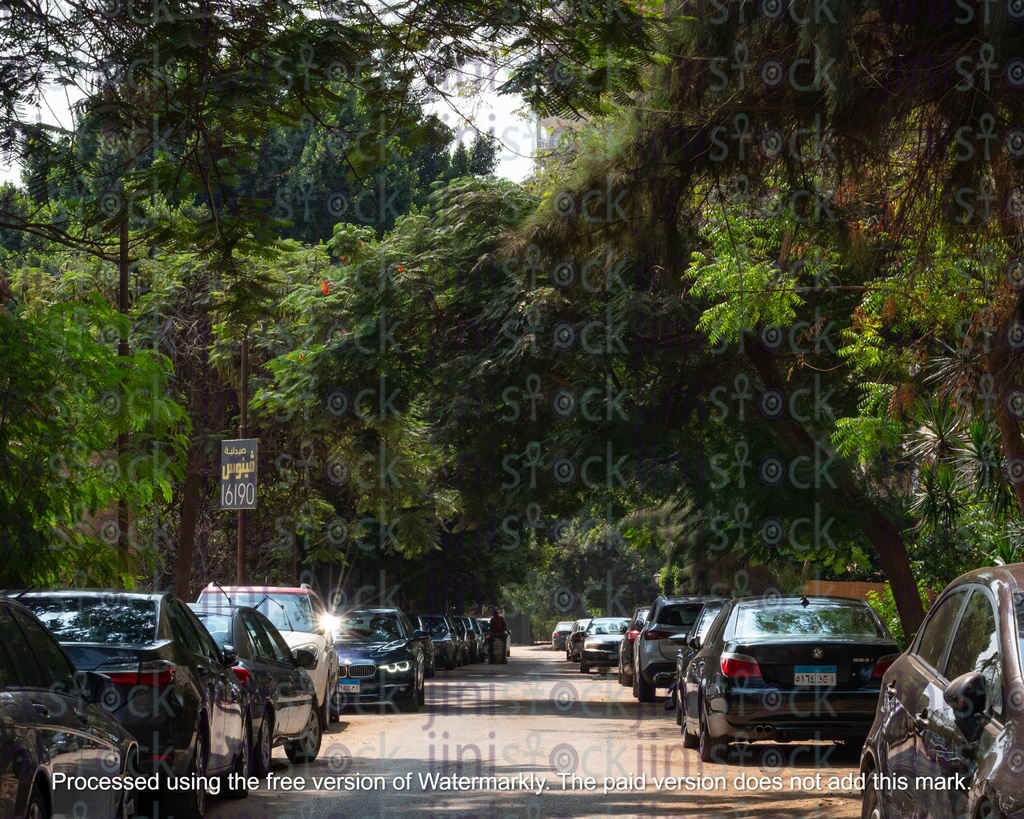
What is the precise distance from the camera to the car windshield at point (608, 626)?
147ft

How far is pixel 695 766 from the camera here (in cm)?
1352

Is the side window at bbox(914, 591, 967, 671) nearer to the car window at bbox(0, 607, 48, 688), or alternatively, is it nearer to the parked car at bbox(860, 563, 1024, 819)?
the parked car at bbox(860, 563, 1024, 819)

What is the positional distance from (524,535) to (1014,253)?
38.0 metres

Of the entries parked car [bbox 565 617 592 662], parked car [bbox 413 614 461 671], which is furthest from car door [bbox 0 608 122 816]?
parked car [bbox 565 617 592 662]

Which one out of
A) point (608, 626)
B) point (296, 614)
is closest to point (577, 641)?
point (608, 626)

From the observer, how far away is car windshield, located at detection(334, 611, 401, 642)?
22781mm

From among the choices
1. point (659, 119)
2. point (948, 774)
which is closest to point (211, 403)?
point (659, 119)

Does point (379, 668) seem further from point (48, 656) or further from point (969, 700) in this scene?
point (969, 700)

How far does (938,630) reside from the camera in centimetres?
700

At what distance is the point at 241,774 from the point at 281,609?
743cm

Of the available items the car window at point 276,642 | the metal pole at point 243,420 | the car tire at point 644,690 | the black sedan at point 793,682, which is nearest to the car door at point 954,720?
the black sedan at point 793,682

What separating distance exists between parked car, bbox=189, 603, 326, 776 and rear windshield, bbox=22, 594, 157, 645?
1545mm

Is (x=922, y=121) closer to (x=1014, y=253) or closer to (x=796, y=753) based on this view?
(x=1014, y=253)

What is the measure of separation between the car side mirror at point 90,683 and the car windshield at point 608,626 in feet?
120
